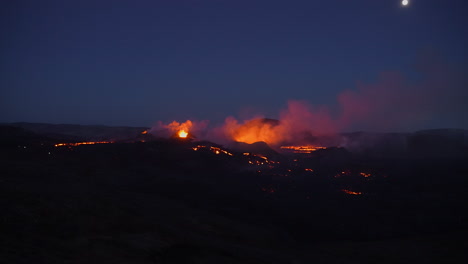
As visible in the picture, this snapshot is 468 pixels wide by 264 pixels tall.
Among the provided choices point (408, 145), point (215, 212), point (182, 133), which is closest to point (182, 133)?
point (182, 133)

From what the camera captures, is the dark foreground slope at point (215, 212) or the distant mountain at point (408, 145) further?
the distant mountain at point (408, 145)

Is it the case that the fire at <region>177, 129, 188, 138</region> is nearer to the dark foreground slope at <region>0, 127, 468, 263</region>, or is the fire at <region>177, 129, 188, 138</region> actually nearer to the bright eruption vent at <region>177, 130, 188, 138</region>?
the bright eruption vent at <region>177, 130, 188, 138</region>

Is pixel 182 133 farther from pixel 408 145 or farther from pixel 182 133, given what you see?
pixel 408 145

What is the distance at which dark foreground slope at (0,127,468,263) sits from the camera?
1180 cm

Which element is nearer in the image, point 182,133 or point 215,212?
point 215,212

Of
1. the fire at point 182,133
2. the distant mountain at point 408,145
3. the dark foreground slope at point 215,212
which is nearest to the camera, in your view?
the dark foreground slope at point 215,212

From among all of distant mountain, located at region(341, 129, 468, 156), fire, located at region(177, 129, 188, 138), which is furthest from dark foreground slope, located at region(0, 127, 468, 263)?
distant mountain, located at region(341, 129, 468, 156)

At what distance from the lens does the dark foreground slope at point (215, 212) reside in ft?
38.7

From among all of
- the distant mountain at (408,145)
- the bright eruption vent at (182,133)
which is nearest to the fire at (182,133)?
the bright eruption vent at (182,133)

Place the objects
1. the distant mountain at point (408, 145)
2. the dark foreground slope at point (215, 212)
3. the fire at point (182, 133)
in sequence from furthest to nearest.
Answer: the distant mountain at point (408, 145), the fire at point (182, 133), the dark foreground slope at point (215, 212)

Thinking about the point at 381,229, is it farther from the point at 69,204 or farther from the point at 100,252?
the point at 69,204

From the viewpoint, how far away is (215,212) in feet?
68.8

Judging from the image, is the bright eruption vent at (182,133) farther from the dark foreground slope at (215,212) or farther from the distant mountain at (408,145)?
the distant mountain at (408,145)

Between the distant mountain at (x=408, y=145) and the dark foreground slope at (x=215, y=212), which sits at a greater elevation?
the distant mountain at (x=408, y=145)
